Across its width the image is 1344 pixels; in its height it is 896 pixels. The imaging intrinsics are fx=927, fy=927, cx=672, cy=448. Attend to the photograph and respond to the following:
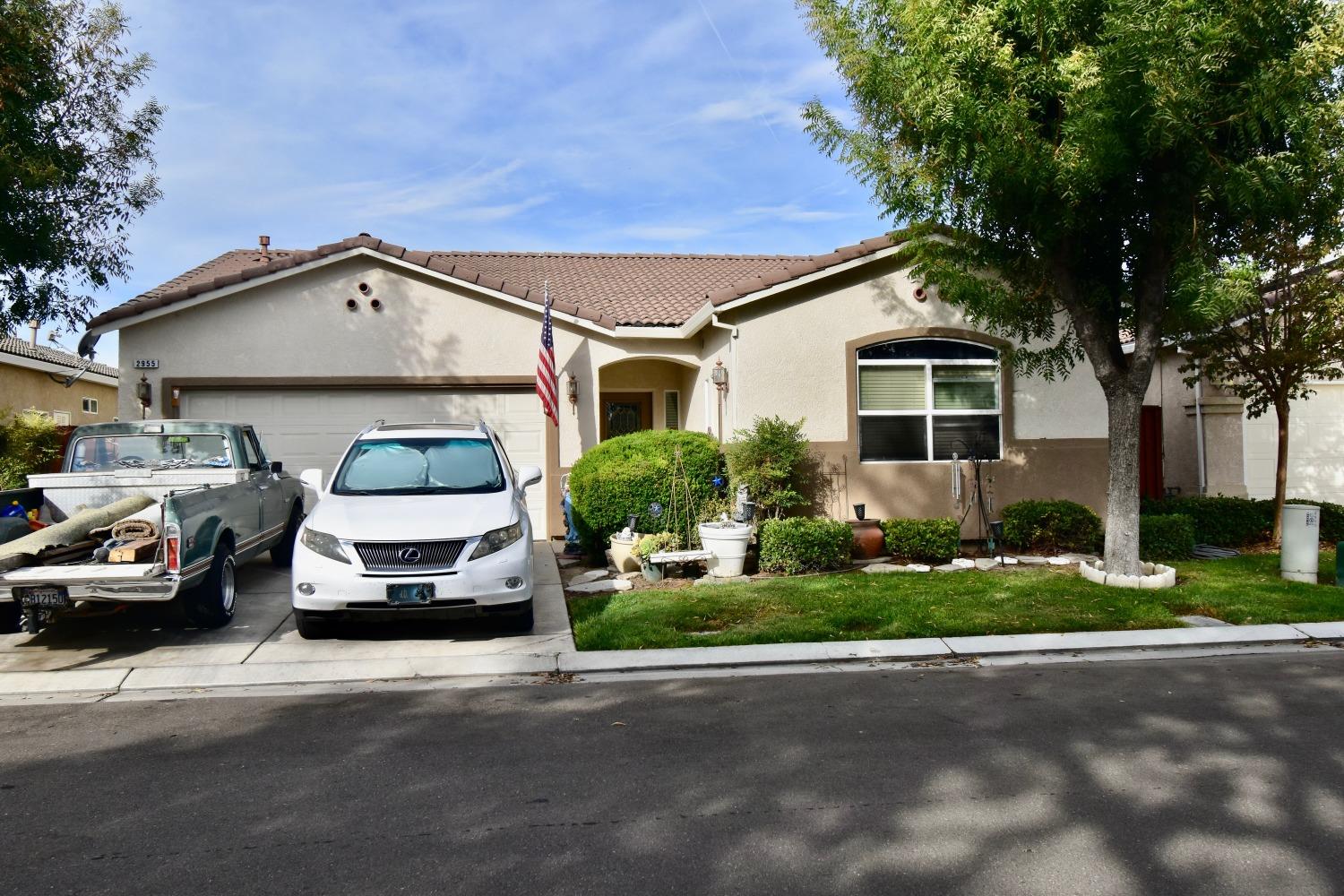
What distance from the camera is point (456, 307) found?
14016 millimetres

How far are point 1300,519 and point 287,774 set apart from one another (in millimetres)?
10195

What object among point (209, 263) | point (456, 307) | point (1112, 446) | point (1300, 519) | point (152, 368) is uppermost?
point (209, 263)

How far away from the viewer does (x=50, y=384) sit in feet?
76.7

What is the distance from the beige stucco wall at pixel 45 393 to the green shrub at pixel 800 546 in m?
16.4

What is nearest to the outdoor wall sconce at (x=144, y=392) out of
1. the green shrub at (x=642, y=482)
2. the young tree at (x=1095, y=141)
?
the green shrub at (x=642, y=482)

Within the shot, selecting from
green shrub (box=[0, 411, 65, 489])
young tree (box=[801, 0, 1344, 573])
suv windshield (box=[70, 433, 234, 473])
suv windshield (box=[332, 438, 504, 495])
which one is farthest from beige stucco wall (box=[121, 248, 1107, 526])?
suv windshield (box=[332, 438, 504, 495])

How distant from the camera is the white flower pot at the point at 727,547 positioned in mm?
10594

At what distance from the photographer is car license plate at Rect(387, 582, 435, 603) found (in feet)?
23.6

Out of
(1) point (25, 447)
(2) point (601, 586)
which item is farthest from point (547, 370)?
(1) point (25, 447)

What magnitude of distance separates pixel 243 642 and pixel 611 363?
765 cm

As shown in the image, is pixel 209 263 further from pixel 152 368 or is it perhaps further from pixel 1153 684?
pixel 1153 684

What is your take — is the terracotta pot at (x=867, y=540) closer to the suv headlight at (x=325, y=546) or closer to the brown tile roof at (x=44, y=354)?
the suv headlight at (x=325, y=546)

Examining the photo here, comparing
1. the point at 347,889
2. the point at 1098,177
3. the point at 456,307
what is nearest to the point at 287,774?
the point at 347,889

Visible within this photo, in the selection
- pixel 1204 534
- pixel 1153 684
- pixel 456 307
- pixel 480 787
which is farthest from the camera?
pixel 456 307
